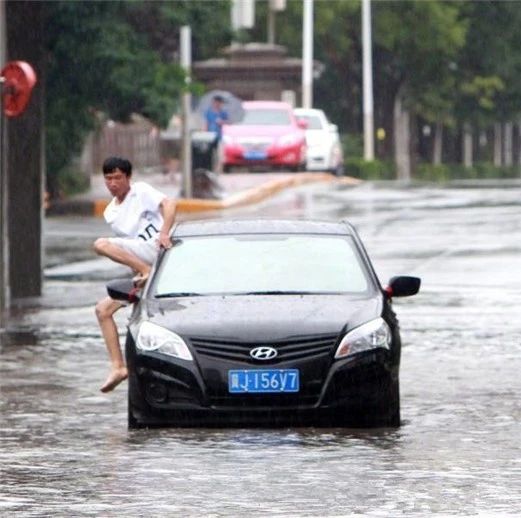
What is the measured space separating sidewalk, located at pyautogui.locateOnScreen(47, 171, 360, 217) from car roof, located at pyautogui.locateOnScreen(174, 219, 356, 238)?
24320 mm

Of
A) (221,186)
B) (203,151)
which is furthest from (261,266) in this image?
(221,186)

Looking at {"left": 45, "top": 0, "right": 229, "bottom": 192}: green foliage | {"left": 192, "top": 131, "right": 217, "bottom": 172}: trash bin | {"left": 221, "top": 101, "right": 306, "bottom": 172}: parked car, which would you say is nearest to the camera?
{"left": 45, "top": 0, "right": 229, "bottom": 192}: green foliage

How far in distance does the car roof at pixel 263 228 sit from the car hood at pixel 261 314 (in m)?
0.95

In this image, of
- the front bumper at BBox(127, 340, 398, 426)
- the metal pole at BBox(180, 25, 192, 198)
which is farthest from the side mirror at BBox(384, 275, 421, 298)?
the metal pole at BBox(180, 25, 192, 198)

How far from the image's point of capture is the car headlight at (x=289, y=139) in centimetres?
5300

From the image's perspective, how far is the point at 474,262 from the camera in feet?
94.9

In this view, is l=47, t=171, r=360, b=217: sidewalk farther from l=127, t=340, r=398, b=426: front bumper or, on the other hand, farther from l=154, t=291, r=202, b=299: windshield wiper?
l=127, t=340, r=398, b=426: front bumper

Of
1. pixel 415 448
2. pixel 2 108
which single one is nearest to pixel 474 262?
pixel 2 108

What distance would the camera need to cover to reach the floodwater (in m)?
11.2

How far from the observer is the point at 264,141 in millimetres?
53062

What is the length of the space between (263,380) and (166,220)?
251 cm

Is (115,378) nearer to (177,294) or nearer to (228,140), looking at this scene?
(177,294)

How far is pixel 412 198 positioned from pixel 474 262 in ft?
50.9

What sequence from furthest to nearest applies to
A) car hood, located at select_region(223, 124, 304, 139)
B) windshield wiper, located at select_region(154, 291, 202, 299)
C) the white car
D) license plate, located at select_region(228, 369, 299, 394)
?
the white car, car hood, located at select_region(223, 124, 304, 139), windshield wiper, located at select_region(154, 291, 202, 299), license plate, located at select_region(228, 369, 299, 394)
